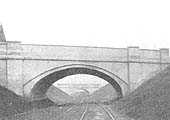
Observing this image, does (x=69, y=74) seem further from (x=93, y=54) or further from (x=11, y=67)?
(x=11, y=67)

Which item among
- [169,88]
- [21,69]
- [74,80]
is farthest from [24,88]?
[74,80]

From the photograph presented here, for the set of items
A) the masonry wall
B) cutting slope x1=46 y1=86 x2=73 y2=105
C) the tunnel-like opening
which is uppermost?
the masonry wall

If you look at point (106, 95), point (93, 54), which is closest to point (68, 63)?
point (93, 54)

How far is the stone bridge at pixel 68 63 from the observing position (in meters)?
20.9

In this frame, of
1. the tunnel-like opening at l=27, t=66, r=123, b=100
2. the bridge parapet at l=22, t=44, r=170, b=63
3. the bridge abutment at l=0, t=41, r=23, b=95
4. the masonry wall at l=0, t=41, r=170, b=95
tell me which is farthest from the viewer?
the tunnel-like opening at l=27, t=66, r=123, b=100

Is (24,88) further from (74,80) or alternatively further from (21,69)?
(74,80)

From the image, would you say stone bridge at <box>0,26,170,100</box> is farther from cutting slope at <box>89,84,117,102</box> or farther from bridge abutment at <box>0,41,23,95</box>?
cutting slope at <box>89,84,117,102</box>

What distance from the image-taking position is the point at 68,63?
73.5ft

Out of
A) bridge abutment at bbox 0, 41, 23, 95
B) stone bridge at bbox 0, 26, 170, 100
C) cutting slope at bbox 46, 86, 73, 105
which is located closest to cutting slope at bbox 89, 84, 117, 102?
cutting slope at bbox 46, 86, 73, 105

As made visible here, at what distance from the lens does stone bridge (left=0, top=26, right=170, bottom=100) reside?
20.9 meters

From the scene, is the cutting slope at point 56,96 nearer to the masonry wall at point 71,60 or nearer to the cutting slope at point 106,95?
the cutting slope at point 106,95

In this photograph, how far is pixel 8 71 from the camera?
68.0ft

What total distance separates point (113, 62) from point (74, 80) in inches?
1189

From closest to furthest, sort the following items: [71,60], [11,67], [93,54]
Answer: [11,67] → [71,60] → [93,54]
